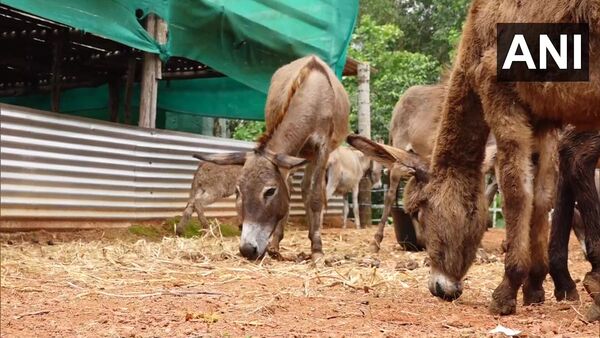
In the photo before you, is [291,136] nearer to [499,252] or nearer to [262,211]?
[262,211]

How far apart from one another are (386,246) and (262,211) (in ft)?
12.8

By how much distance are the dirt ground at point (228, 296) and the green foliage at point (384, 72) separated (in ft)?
39.9

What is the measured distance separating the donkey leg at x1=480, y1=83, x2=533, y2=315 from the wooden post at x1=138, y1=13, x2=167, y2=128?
7010 millimetres

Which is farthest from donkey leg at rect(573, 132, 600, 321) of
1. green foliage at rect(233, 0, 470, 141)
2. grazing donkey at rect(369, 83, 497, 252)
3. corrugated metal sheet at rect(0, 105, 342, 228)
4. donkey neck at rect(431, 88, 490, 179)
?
green foliage at rect(233, 0, 470, 141)

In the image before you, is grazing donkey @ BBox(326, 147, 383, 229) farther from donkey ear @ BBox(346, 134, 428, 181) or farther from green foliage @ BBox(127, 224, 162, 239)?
donkey ear @ BBox(346, 134, 428, 181)

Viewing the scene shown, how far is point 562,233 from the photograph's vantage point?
16.0 feet

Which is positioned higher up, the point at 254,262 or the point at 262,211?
the point at 262,211

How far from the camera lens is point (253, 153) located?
7371mm

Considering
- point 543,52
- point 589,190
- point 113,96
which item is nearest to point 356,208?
point 113,96

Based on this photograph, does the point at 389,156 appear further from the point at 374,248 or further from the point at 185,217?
the point at 185,217

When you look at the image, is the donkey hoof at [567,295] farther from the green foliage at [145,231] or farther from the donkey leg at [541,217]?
the green foliage at [145,231]

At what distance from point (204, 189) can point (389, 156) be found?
594 centimetres

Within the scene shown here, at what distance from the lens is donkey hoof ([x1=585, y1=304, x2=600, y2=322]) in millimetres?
3758

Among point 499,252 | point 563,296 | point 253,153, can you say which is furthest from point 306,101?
point 563,296
